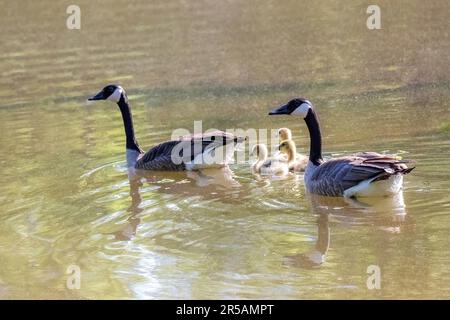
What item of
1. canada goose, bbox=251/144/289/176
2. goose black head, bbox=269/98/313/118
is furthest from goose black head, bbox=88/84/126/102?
goose black head, bbox=269/98/313/118

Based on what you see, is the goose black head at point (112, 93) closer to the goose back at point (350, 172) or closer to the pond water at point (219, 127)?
the pond water at point (219, 127)

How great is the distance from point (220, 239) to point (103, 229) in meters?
1.24

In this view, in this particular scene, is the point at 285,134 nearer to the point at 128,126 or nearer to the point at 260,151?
the point at 260,151

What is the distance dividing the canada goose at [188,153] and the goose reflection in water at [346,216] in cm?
162

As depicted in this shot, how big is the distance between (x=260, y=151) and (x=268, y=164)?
1.26ft

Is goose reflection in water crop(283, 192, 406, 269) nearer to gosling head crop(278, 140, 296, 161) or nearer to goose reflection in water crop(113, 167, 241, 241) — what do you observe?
goose reflection in water crop(113, 167, 241, 241)

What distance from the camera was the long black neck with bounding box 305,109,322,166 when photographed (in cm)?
998

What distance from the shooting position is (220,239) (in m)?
8.12

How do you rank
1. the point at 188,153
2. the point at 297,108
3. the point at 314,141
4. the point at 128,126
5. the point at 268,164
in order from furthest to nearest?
the point at 128,126 < the point at 188,153 < the point at 268,164 < the point at 297,108 < the point at 314,141

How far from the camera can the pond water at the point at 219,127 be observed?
7.39 m

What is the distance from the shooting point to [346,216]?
8750mm

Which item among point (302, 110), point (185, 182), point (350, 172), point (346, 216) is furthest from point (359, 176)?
point (185, 182)

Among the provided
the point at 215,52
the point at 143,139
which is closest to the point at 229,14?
the point at 215,52

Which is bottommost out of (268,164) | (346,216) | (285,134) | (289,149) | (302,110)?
(346,216)
